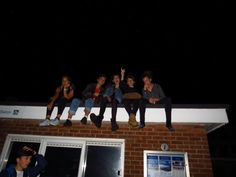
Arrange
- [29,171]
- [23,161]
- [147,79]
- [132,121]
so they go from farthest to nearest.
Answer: [147,79] → [132,121] → [29,171] → [23,161]

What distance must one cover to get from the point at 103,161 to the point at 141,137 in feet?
3.50

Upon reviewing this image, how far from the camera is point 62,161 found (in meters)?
4.49

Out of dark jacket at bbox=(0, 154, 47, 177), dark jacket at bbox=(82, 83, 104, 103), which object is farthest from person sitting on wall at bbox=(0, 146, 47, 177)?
dark jacket at bbox=(82, 83, 104, 103)

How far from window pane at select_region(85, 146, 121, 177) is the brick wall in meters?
0.25

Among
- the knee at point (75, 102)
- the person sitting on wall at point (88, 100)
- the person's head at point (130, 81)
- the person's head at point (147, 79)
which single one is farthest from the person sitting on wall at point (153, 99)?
the knee at point (75, 102)

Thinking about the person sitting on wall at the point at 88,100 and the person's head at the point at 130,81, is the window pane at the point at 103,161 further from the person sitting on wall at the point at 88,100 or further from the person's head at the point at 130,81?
the person's head at the point at 130,81

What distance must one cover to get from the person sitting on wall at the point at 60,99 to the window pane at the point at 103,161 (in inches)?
44.8

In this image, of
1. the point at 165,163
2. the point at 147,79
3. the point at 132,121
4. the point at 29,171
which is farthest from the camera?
the point at 147,79

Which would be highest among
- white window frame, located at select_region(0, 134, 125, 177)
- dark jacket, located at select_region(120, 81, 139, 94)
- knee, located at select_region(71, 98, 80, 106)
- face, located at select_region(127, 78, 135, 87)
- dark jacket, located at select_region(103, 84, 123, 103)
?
face, located at select_region(127, 78, 135, 87)

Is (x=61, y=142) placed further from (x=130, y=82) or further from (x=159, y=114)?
(x=159, y=114)

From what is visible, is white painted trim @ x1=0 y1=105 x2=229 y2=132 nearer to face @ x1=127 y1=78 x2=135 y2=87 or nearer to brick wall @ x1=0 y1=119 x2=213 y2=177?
brick wall @ x1=0 y1=119 x2=213 y2=177

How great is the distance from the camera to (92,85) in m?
5.01

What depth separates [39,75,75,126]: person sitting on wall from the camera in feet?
14.3

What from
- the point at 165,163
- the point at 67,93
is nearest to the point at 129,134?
the point at 165,163
